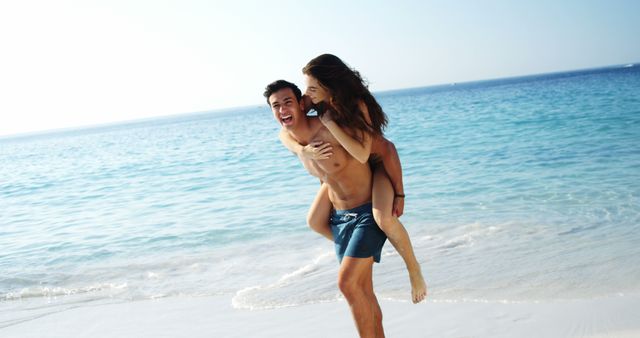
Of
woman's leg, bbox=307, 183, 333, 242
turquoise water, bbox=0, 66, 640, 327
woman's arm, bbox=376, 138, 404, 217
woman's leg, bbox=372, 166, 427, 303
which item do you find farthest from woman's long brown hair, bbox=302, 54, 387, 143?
turquoise water, bbox=0, 66, 640, 327

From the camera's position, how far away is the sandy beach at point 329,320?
410 cm

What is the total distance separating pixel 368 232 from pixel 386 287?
2.12 metres

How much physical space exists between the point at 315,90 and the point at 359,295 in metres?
1.16

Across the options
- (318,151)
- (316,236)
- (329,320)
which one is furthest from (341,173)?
(316,236)

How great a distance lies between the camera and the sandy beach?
4.10 metres

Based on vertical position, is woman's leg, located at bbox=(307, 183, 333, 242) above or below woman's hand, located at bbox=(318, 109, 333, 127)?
below

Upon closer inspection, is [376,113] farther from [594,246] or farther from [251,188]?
[251,188]

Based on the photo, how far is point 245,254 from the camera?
24.2 feet

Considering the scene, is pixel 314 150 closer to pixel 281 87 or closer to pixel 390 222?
pixel 281 87

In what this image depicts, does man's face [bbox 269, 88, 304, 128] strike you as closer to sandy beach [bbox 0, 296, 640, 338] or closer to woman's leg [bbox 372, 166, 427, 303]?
woman's leg [bbox 372, 166, 427, 303]

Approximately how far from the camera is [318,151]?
134 inches

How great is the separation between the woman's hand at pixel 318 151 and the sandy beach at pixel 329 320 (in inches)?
62.1

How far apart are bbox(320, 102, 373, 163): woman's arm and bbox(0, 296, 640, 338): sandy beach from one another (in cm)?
158

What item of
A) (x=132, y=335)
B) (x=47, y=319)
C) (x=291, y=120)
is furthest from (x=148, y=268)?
(x=291, y=120)
